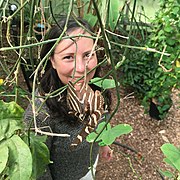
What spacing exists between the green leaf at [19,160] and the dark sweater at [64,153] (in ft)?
1.79

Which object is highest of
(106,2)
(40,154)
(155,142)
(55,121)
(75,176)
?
(106,2)

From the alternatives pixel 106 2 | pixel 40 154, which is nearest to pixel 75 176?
pixel 40 154

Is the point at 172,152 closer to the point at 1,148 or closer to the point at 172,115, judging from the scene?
the point at 1,148

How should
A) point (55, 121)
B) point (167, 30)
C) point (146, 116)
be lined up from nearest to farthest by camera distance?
point (55, 121), point (167, 30), point (146, 116)

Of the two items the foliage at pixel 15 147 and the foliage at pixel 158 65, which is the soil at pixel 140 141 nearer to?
the foliage at pixel 158 65

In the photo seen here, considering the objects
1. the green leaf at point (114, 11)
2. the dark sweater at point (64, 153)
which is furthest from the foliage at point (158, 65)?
the green leaf at point (114, 11)

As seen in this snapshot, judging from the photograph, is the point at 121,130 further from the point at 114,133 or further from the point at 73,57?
the point at 73,57

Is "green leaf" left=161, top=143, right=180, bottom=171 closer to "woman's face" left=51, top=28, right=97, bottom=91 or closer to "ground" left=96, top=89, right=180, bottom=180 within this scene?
"woman's face" left=51, top=28, right=97, bottom=91

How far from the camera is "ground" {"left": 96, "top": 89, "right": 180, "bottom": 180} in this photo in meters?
2.13

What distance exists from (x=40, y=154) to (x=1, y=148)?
9 cm

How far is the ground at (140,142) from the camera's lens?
2133 mm

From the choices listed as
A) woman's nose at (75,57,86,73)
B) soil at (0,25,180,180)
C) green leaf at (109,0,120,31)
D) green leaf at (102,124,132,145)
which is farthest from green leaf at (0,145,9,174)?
soil at (0,25,180,180)

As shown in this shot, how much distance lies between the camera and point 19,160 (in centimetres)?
46

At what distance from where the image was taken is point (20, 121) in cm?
51
